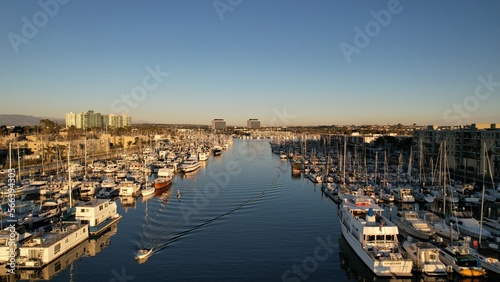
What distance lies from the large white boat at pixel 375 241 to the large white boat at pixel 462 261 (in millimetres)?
1942

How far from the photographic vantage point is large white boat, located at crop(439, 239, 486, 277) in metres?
14.9

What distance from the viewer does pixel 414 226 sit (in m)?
20.4

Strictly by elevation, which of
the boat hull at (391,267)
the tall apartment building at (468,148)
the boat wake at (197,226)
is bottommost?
the boat wake at (197,226)

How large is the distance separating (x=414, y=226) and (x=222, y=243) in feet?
32.7

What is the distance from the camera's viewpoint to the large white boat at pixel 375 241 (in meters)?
14.7

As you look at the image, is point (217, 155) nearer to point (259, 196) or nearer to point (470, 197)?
point (259, 196)

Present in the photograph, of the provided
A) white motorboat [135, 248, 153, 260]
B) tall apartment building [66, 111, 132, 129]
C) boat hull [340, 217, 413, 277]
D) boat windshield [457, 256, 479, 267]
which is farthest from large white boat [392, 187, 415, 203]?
tall apartment building [66, 111, 132, 129]

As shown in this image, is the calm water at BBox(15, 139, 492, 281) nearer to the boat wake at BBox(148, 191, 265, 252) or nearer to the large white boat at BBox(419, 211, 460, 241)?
the boat wake at BBox(148, 191, 265, 252)

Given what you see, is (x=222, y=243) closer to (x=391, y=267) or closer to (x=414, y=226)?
(x=391, y=267)

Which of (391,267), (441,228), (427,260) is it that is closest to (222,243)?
(391,267)

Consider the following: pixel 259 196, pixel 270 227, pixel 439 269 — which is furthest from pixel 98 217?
pixel 439 269

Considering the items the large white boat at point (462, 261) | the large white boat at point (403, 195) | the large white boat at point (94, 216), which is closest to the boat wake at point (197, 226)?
the large white boat at point (94, 216)

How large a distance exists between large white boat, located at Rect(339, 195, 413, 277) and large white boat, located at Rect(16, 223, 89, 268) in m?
12.8

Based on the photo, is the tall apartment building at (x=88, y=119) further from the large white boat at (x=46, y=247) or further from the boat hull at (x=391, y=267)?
the boat hull at (x=391, y=267)
